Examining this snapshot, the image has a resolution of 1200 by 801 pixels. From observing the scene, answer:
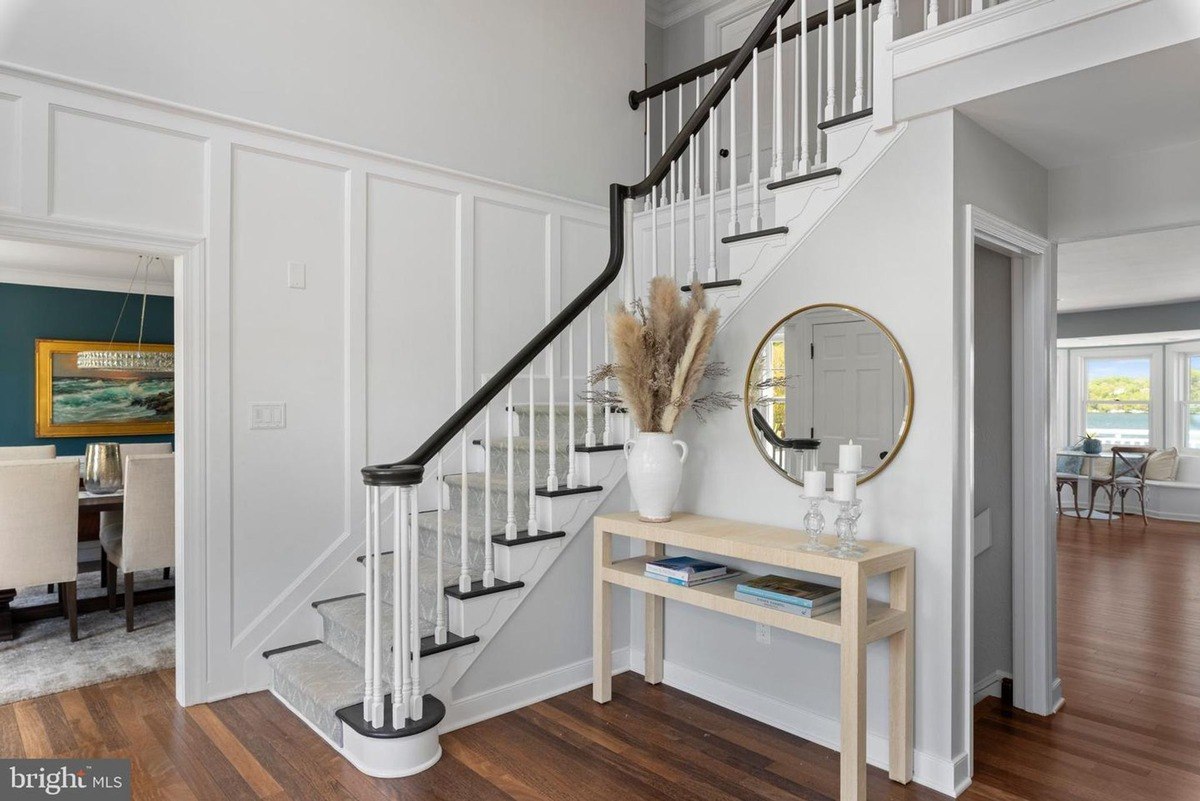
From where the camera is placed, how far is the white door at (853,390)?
8.98ft

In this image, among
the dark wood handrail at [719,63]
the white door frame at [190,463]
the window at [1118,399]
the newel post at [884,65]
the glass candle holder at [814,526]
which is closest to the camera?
the glass candle holder at [814,526]

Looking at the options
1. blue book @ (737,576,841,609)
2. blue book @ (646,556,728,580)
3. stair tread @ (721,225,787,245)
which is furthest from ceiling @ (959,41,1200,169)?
blue book @ (646,556,728,580)

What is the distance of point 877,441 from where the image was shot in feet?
9.04

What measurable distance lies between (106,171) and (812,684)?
3483 millimetres

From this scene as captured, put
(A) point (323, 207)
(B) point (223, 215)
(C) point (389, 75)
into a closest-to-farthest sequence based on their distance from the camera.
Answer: (B) point (223, 215), (A) point (323, 207), (C) point (389, 75)

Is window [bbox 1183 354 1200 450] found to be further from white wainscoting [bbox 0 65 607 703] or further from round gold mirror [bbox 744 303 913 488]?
white wainscoting [bbox 0 65 607 703]

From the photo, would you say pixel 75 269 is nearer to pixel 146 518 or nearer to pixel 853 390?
pixel 146 518

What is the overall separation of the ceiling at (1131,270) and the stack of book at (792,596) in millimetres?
3409

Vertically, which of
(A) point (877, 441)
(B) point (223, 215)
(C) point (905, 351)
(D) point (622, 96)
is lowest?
(A) point (877, 441)

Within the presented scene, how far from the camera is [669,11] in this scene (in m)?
6.19

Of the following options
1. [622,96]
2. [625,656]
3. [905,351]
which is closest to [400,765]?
[625,656]

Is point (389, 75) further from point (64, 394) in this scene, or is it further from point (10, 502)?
point (64, 394)

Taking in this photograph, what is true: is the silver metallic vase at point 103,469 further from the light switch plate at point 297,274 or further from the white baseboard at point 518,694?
the white baseboard at point 518,694

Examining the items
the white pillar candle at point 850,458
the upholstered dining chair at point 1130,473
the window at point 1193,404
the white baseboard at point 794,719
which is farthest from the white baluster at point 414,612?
the window at point 1193,404
